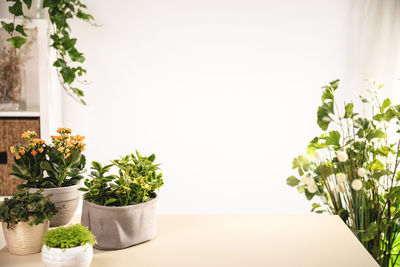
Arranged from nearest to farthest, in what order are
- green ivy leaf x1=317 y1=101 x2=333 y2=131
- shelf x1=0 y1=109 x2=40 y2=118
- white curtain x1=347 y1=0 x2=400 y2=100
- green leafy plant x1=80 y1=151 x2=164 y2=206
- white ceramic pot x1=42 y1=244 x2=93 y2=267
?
white ceramic pot x1=42 y1=244 x2=93 y2=267 < green leafy plant x1=80 y1=151 x2=164 y2=206 < green ivy leaf x1=317 y1=101 x2=333 y2=131 < shelf x1=0 y1=109 x2=40 y2=118 < white curtain x1=347 y1=0 x2=400 y2=100

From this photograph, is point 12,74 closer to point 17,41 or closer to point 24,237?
point 17,41

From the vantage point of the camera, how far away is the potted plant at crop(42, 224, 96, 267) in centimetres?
113

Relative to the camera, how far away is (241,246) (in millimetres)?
1389

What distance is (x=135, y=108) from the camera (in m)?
2.96

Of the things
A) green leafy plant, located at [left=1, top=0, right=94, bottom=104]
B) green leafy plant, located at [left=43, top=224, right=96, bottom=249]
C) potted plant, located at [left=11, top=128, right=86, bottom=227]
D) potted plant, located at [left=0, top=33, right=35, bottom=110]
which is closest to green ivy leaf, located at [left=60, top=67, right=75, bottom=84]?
green leafy plant, located at [left=1, top=0, right=94, bottom=104]

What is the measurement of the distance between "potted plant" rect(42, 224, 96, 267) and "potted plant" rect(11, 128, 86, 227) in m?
0.31

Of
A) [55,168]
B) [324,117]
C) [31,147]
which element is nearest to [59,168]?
[55,168]

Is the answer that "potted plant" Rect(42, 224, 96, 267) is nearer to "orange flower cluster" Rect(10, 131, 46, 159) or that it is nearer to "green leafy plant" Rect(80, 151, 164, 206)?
"green leafy plant" Rect(80, 151, 164, 206)

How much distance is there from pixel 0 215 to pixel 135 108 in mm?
1761

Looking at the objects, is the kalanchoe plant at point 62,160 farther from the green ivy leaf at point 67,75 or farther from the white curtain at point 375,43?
the white curtain at point 375,43

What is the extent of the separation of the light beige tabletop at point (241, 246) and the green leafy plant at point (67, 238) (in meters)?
0.12

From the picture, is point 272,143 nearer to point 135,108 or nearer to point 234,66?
point 234,66

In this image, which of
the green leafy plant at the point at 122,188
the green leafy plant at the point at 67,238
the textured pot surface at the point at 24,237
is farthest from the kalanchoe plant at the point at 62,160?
the green leafy plant at the point at 67,238

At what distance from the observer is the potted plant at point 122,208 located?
4.36ft
